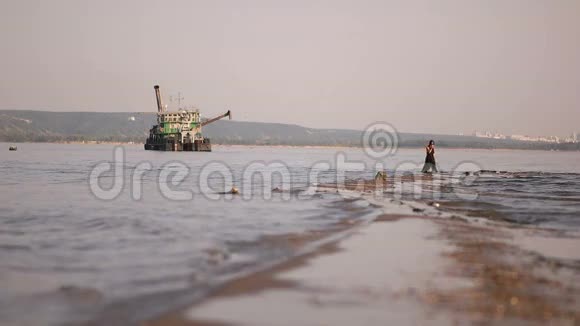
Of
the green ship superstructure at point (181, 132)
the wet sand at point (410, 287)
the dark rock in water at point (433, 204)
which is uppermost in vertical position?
the green ship superstructure at point (181, 132)

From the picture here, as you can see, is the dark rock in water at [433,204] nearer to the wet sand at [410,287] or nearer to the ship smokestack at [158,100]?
the wet sand at [410,287]

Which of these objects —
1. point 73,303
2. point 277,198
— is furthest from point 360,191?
point 73,303

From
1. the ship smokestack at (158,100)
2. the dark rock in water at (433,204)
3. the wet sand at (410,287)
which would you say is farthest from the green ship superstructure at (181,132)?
the wet sand at (410,287)

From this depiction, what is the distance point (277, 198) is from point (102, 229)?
29.4ft

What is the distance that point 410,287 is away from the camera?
23.5ft

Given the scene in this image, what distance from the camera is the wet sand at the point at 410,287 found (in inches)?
231

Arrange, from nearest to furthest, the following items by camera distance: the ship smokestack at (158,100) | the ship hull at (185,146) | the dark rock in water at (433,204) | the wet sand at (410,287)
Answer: the wet sand at (410,287)
the dark rock in water at (433,204)
the ship hull at (185,146)
the ship smokestack at (158,100)

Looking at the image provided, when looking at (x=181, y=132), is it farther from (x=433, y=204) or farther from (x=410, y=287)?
(x=410, y=287)

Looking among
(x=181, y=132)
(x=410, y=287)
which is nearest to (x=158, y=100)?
(x=181, y=132)

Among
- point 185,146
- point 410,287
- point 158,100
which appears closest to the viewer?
point 410,287

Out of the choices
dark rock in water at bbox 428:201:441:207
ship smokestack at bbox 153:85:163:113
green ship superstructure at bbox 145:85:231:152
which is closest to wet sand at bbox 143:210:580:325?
dark rock in water at bbox 428:201:441:207

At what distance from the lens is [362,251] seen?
32.4ft

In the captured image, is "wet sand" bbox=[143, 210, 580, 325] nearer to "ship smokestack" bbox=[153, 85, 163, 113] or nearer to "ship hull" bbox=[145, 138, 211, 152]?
"ship hull" bbox=[145, 138, 211, 152]

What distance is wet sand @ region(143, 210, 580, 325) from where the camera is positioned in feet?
19.3
